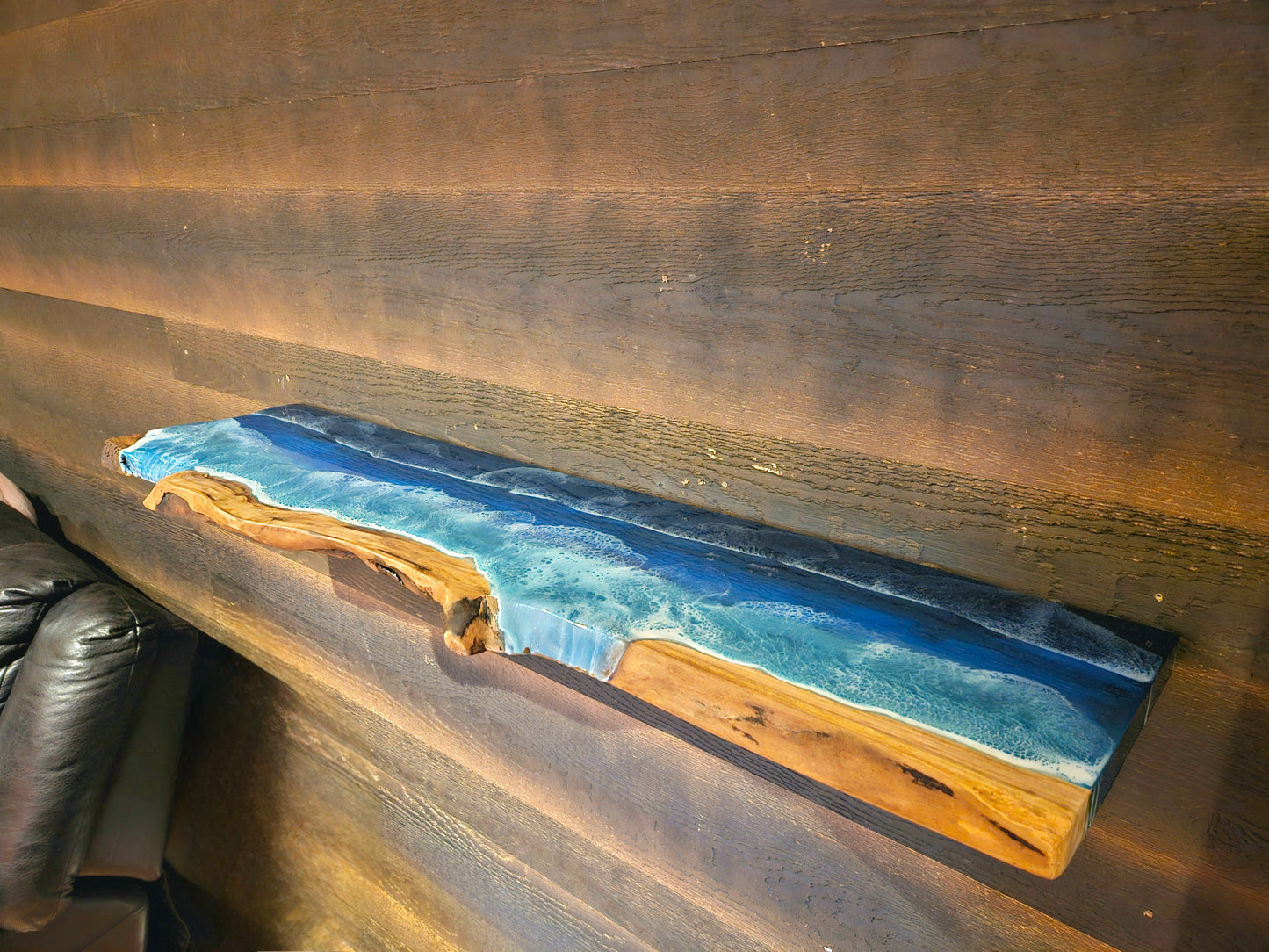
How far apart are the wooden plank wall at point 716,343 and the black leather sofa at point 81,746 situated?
0.23 metres

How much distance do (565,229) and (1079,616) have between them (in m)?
0.63

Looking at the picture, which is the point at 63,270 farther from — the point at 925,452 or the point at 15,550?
the point at 925,452

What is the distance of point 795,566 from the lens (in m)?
0.75

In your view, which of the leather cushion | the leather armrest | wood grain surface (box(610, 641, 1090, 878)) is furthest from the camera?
the leather cushion

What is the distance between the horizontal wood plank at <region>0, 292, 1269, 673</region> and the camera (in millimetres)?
631

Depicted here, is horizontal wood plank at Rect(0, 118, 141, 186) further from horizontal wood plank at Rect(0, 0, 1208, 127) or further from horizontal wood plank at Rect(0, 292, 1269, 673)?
horizontal wood plank at Rect(0, 292, 1269, 673)

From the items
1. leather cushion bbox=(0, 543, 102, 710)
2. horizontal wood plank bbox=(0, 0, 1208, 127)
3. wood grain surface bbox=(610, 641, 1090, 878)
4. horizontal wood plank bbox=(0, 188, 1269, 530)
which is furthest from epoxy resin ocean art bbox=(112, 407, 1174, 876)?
leather cushion bbox=(0, 543, 102, 710)

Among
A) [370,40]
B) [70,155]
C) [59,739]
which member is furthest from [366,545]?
[70,155]

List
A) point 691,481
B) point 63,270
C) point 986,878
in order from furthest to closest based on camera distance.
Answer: point 63,270 → point 691,481 → point 986,878

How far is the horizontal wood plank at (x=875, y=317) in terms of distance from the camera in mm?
600

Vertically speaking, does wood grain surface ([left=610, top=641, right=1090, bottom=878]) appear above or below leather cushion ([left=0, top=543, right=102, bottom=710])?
above

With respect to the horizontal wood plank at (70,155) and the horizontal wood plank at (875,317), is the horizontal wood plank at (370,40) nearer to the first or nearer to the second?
the horizontal wood plank at (70,155)

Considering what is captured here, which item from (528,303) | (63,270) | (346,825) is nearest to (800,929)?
(528,303)

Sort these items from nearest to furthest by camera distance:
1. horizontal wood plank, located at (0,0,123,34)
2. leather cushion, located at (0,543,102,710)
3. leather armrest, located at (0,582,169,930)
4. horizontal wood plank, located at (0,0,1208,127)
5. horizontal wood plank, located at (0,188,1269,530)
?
horizontal wood plank, located at (0,188,1269,530) < horizontal wood plank, located at (0,0,1208,127) < leather armrest, located at (0,582,169,930) < leather cushion, located at (0,543,102,710) < horizontal wood plank, located at (0,0,123,34)
